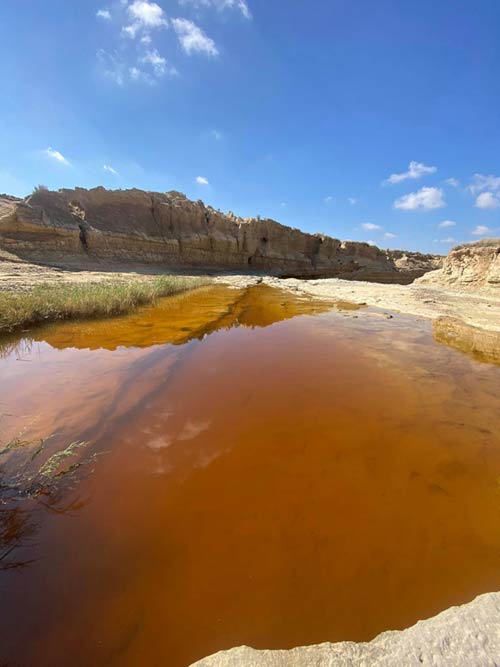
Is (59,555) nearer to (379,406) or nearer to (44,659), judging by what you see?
(44,659)

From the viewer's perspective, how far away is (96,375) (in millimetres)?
3482

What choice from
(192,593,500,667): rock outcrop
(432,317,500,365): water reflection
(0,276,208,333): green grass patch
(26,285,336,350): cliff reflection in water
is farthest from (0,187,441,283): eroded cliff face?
(192,593,500,667): rock outcrop

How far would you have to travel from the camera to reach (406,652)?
41.0 inches

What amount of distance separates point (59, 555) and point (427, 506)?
87.0 inches

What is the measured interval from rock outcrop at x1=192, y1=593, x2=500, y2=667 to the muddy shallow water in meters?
0.08

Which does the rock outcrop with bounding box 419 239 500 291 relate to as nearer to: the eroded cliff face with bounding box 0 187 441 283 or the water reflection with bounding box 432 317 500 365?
the water reflection with bounding box 432 317 500 365

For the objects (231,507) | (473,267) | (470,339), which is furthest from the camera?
(473,267)

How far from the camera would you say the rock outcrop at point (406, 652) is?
101cm

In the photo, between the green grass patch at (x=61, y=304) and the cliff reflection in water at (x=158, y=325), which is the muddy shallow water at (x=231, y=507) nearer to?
the cliff reflection in water at (x=158, y=325)

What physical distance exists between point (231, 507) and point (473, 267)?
15.9 meters

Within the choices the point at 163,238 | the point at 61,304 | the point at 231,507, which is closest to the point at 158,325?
the point at 61,304

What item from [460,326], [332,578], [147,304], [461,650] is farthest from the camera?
[147,304]

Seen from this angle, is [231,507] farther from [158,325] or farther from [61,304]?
[61,304]

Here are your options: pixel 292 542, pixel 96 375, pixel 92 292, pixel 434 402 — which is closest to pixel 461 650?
pixel 292 542
